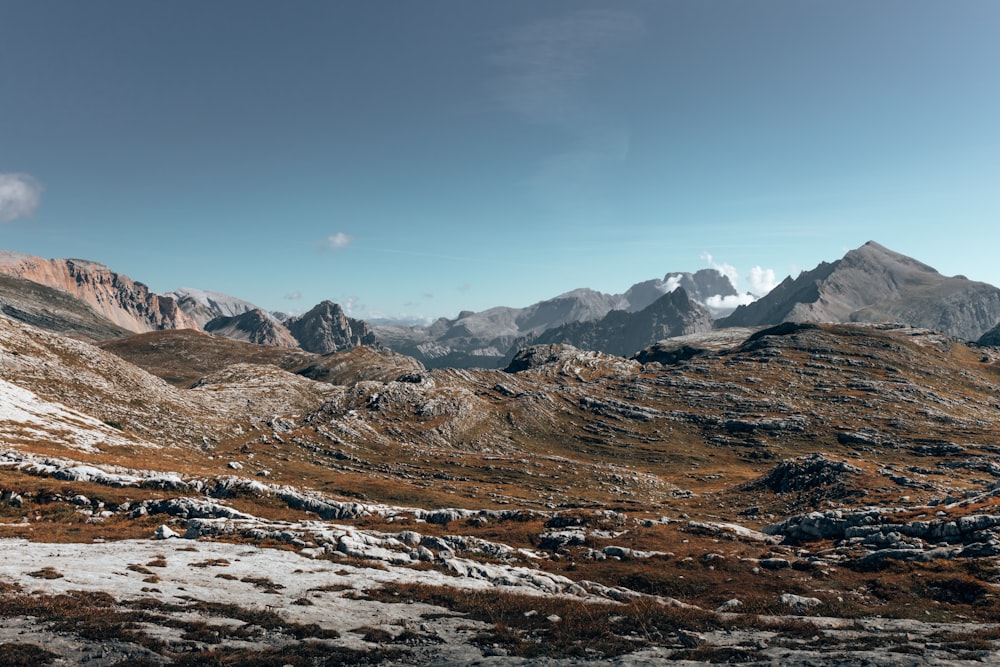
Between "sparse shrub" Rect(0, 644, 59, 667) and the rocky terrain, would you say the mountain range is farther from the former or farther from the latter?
the rocky terrain

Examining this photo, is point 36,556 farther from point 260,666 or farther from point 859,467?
point 859,467

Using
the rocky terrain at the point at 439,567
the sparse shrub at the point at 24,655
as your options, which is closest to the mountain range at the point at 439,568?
the sparse shrub at the point at 24,655

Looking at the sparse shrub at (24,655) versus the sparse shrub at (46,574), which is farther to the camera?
the sparse shrub at (46,574)

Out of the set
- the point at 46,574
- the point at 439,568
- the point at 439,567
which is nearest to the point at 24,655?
the point at 46,574

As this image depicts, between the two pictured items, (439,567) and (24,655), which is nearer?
(24,655)

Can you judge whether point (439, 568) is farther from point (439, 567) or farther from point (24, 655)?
point (24, 655)

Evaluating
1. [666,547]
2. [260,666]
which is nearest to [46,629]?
[260,666]

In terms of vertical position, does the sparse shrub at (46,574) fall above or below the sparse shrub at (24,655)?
below

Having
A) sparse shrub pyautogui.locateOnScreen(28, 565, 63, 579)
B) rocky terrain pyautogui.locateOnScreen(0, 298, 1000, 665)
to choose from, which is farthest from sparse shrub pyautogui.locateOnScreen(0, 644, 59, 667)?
sparse shrub pyautogui.locateOnScreen(28, 565, 63, 579)

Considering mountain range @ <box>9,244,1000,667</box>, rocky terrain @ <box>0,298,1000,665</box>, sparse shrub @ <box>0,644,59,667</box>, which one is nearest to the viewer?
sparse shrub @ <box>0,644,59,667</box>

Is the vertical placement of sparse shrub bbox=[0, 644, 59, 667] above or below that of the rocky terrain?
above

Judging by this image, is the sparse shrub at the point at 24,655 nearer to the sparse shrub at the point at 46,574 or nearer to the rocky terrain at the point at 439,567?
the rocky terrain at the point at 439,567

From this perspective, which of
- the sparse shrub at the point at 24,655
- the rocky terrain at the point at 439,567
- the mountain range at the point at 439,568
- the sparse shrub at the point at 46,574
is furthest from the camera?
the sparse shrub at the point at 46,574

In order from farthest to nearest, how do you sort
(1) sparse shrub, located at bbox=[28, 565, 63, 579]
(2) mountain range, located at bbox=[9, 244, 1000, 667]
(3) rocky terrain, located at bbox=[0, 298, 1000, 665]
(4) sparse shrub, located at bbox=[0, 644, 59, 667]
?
(1) sparse shrub, located at bbox=[28, 565, 63, 579]
(3) rocky terrain, located at bbox=[0, 298, 1000, 665]
(2) mountain range, located at bbox=[9, 244, 1000, 667]
(4) sparse shrub, located at bbox=[0, 644, 59, 667]
